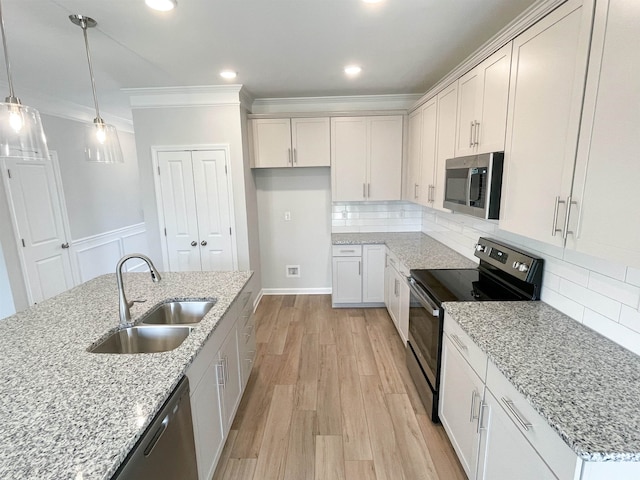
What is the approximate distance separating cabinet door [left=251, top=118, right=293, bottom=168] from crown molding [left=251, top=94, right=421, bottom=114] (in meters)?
0.25

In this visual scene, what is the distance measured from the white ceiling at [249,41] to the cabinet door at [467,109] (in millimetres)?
328

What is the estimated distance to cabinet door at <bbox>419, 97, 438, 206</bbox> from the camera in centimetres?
281

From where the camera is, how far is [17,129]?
139 cm

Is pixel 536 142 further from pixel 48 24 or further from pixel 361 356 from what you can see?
pixel 48 24

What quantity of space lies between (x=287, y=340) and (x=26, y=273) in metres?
2.91

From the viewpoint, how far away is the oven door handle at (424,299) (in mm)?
1893

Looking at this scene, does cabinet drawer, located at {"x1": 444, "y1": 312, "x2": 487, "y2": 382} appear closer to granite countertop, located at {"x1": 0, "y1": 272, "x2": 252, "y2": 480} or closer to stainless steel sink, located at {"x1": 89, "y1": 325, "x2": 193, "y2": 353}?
granite countertop, located at {"x1": 0, "y1": 272, "x2": 252, "y2": 480}

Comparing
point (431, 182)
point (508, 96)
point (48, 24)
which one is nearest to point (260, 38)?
point (48, 24)

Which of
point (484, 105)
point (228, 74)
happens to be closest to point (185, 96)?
point (228, 74)

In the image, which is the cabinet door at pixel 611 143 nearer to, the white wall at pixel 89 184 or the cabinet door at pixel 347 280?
the cabinet door at pixel 347 280

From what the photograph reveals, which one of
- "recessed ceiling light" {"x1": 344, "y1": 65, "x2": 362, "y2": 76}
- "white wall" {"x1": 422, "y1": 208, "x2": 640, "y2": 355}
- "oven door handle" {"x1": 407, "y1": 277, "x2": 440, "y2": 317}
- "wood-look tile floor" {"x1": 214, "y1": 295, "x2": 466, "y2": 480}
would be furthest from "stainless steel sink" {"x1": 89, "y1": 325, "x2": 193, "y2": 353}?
"recessed ceiling light" {"x1": 344, "y1": 65, "x2": 362, "y2": 76}

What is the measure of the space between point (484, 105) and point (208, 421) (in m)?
2.40

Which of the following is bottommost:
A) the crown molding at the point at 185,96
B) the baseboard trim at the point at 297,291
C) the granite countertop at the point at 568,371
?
the baseboard trim at the point at 297,291

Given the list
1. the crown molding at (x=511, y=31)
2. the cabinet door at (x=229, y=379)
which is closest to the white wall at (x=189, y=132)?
the cabinet door at (x=229, y=379)
